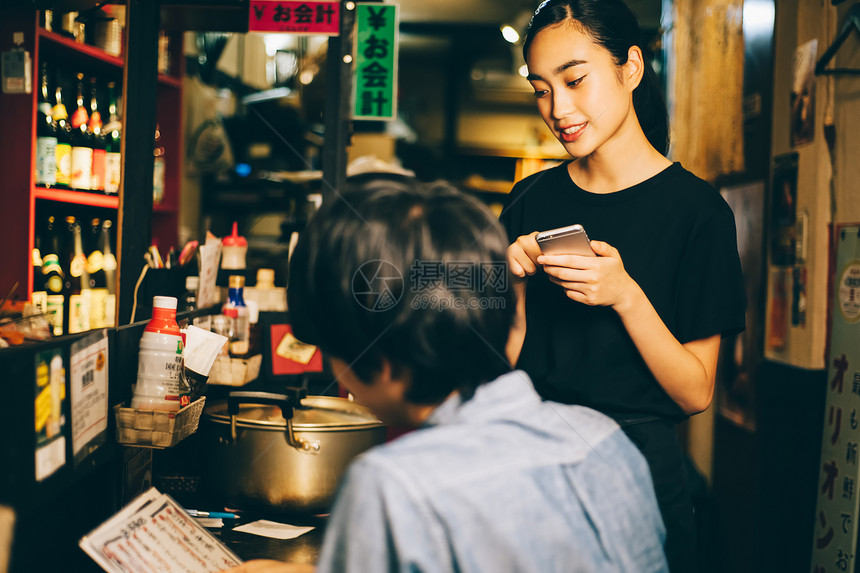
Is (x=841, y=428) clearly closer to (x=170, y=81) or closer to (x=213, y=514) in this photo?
(x=213, y=514)

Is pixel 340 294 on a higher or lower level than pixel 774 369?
higher

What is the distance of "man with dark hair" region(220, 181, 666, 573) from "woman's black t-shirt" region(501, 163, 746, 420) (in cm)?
39

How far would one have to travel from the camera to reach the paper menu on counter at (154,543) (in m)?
1.08

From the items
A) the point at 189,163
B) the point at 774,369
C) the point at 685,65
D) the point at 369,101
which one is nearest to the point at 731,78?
the point at 685,65

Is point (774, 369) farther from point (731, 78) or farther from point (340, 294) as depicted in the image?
point (340, 294)

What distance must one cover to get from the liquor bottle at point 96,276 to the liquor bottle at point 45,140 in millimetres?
396

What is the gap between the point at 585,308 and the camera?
1336 mm

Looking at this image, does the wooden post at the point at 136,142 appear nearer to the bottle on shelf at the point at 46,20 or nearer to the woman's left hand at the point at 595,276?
the woman's left hand at the point at 595,276

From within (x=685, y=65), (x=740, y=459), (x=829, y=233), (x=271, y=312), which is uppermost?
(x=685, y=65)

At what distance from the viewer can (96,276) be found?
3188mm

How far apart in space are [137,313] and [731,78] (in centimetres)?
250

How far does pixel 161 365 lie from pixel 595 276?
0.82 meters

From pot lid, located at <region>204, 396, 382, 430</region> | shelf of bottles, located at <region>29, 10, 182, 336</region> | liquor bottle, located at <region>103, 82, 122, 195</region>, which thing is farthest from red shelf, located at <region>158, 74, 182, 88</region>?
pot lid, located at <region>204, 396, 382, 430</region>

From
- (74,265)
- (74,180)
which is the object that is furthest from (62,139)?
(74,265)
